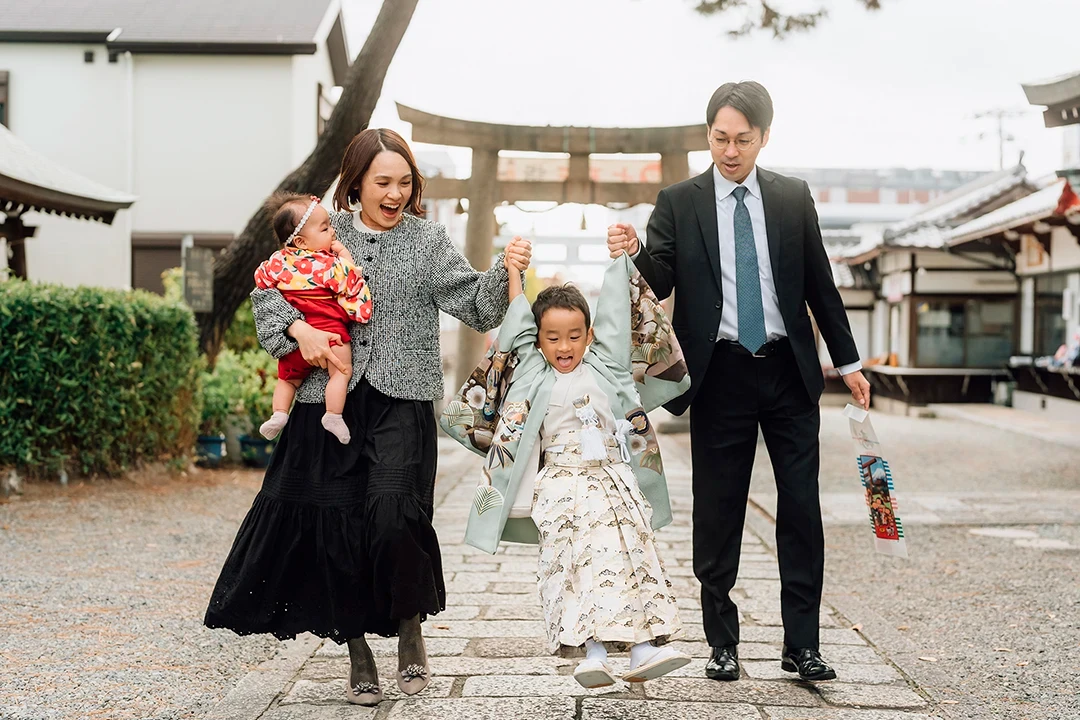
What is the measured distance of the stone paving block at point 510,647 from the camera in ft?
14.5

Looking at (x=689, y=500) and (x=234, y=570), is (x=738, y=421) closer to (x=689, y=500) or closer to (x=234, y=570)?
(x=234, y=570)

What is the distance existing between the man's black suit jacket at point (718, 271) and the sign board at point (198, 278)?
7.50 metres

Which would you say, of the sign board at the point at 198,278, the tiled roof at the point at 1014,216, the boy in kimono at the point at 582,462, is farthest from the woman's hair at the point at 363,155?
the tiled roof at the point at 1014,216

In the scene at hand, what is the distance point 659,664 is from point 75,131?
19.2m

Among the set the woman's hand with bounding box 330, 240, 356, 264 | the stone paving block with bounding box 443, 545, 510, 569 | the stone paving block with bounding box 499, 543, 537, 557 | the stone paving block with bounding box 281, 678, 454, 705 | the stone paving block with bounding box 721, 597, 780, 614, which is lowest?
the stone paving block with bounding box 499, 543, 537, 557

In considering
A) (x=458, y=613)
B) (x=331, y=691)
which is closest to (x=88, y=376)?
(x=458, y=613)

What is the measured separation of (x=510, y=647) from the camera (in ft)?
14.9

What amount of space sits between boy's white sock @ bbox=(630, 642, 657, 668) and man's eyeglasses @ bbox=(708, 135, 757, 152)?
1810mm

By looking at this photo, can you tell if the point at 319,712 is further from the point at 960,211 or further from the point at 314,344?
the point at 960,211

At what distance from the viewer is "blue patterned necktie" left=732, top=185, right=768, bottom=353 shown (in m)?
4.06

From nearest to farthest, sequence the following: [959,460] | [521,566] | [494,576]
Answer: [494,576]
[521,566]
[959,460]

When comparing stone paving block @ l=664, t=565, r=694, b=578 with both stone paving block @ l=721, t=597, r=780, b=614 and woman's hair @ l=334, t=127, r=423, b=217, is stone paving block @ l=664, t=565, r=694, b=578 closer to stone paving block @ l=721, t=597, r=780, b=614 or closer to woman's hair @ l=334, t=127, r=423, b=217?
stone paving block @ l=721, t=597, r=780, b=614

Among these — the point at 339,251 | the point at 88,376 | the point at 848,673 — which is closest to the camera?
the point at 339,251

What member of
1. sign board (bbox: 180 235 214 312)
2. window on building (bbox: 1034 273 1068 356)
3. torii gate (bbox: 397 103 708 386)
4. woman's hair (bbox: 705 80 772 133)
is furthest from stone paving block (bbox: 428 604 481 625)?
window on building (bbox: 1034 273 1068 356)
